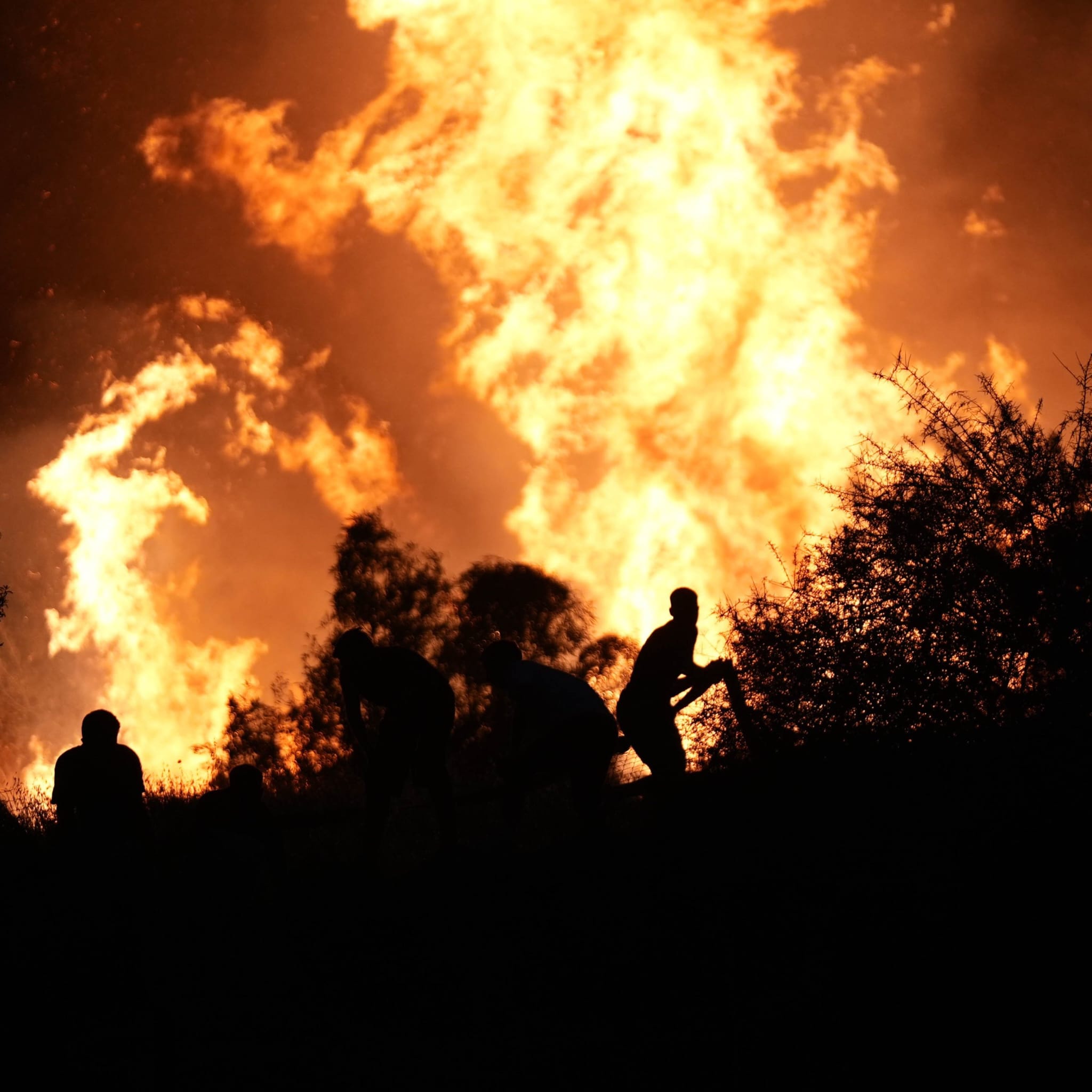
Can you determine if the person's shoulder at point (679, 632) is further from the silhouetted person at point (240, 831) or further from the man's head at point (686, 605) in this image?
the silhouetted person at point (240, 831)

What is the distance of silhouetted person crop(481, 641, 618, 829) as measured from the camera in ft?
20.2

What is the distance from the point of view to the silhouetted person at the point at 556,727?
242 inches

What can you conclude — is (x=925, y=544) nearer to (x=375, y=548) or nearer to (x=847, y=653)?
(x=847, y=653)

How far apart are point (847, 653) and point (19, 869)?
11138mm

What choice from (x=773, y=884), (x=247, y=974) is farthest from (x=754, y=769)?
(x=247, y=974)

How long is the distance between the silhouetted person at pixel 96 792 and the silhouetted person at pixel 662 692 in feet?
12.7

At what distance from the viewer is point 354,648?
6484 millimetres

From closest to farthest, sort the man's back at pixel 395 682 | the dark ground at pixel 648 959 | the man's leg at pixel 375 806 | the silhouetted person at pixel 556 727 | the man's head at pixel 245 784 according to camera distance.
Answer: the dark ground at pixel 648 959 < the silhouetted person at pixel 556 727 < the man's back at pixel 395 682 < the man's leg at pixel 375 806 < the man's head at pixel 245 784

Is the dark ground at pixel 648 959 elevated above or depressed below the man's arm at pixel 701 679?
below

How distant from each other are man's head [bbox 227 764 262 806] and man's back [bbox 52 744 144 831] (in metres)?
0.92

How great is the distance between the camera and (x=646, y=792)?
707 centimetres

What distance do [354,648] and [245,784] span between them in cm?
162

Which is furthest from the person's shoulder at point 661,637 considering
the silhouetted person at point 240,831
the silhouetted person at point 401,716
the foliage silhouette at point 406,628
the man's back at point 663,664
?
the foliage silhouette at point 406,628

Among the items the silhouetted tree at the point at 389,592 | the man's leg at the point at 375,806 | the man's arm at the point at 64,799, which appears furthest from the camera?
the silhouetted tree at the point at 389,592
